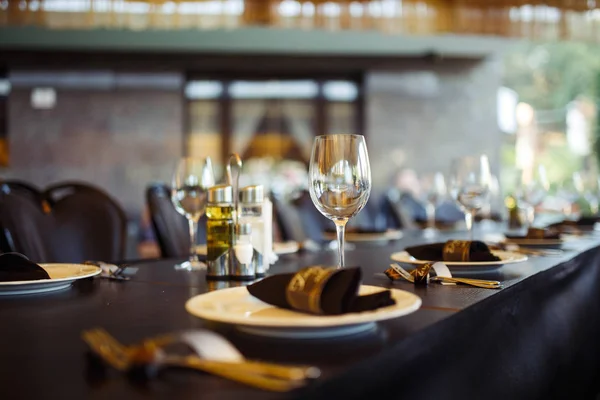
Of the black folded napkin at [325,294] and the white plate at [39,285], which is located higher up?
the black folded napkin at [325,294]

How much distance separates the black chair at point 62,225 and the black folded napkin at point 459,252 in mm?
943

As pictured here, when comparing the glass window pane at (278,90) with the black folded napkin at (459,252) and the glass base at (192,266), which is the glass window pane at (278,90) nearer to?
the glass base at (192,266)

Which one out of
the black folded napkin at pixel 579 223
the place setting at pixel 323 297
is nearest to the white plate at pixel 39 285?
the place setting at pixel 323 297

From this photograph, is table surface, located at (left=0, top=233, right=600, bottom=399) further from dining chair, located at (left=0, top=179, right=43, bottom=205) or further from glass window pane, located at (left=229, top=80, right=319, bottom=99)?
glass window pane, located at (left=229, top=80, right=319, bottom=99)

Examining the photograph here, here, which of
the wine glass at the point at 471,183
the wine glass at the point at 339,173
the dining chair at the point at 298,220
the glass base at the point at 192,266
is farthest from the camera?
the dining chair at the point at 298,220

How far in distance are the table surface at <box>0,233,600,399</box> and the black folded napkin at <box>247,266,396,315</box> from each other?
34 millimetres

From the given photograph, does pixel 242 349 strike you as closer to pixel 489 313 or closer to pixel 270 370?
pixel 270 370

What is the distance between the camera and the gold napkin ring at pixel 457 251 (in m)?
1.31

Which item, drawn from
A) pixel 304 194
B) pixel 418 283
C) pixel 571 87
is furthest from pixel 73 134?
pixel 571 87

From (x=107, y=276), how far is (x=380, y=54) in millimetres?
6058

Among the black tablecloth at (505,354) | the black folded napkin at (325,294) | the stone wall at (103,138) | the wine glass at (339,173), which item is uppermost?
the stone wall at (103,138)

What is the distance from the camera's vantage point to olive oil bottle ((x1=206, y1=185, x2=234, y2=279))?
1242 mm

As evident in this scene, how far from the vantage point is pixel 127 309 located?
35.7 inches

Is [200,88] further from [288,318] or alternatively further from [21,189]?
[288,318]
